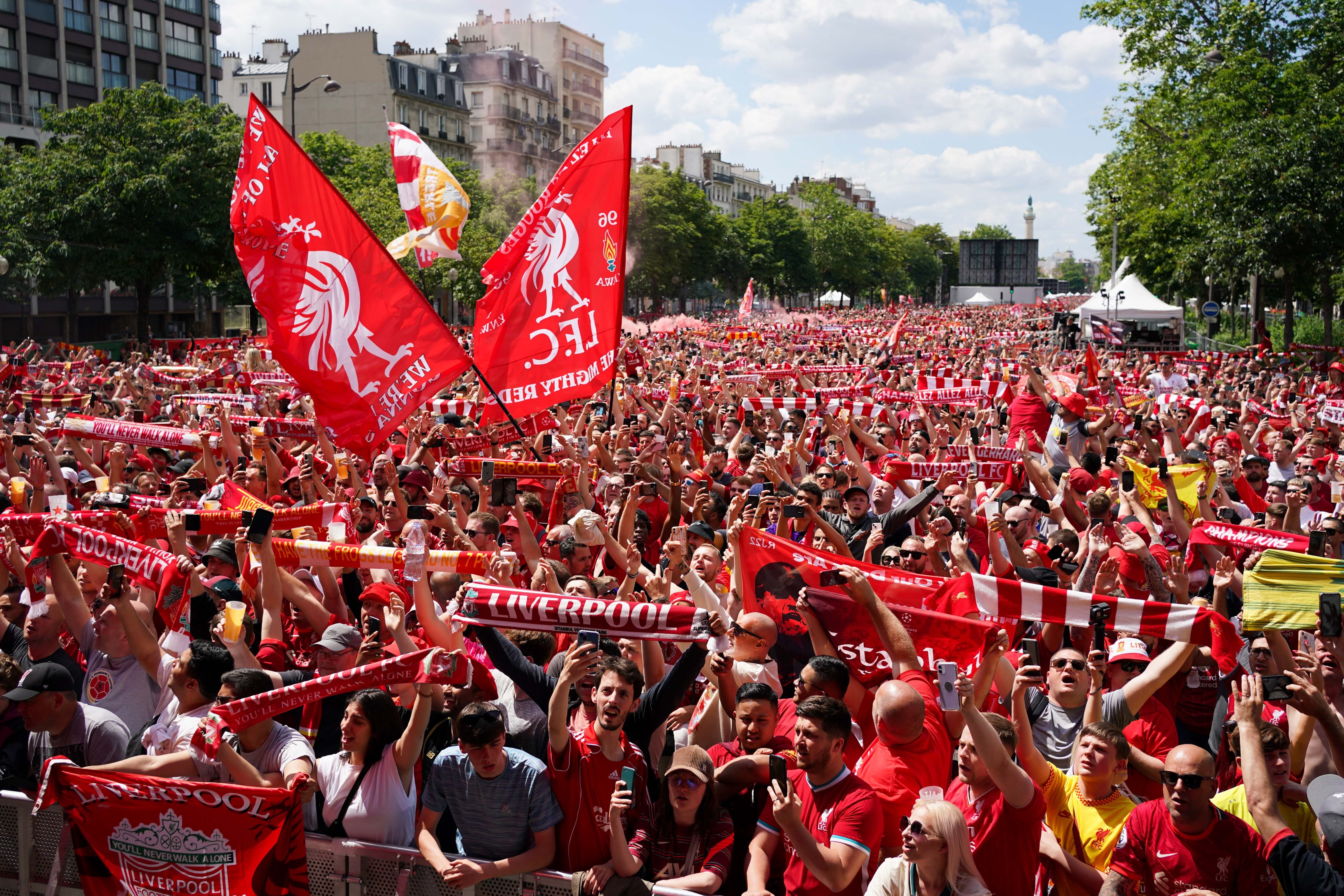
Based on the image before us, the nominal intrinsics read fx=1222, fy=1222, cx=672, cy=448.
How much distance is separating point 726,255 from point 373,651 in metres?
89.9

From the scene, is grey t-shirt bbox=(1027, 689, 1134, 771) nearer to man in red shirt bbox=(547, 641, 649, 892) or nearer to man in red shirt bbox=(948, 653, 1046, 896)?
man in red shirt bbox=(948, 653, 1046, 896)

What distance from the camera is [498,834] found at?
4.62 meters

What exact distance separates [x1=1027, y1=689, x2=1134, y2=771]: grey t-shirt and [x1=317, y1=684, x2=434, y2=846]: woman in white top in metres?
2.50

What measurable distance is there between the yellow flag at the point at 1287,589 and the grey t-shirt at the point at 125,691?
506 cm

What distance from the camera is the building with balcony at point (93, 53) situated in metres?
53.0

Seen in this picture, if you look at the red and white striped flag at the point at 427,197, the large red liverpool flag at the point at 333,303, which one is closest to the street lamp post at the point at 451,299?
the red and white striped flag at the point at 427,197

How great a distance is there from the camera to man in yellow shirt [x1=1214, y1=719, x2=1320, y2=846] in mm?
4367

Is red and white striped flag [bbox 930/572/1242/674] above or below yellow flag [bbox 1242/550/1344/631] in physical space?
below

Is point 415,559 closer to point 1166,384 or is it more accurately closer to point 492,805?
point 492,805

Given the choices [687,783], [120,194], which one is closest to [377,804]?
[687,783]

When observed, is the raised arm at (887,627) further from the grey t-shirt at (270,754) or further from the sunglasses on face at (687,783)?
the grey t-shirt at (270,754)

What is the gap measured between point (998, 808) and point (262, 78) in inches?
3571

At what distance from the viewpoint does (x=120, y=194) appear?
42562 millimetres

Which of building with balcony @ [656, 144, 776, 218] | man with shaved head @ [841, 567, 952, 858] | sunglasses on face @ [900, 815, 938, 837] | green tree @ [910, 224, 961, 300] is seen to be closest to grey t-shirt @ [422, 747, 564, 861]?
man with shaved head @ [841, 567, 952, 858]
